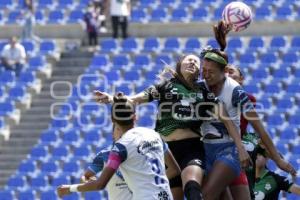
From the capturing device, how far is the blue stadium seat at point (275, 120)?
18.3 metres

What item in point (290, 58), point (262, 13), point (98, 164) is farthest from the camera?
point (262, 13)

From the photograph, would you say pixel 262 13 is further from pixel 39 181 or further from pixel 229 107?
pixel 229 107

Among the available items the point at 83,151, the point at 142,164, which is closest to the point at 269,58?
the point at 83,151

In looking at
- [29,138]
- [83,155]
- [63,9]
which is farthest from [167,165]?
[63,9]

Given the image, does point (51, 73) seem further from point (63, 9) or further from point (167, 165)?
point (167, 165)

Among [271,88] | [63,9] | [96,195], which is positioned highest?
[63,9]

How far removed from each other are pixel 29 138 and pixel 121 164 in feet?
43.2

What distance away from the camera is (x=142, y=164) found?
8.01 meters

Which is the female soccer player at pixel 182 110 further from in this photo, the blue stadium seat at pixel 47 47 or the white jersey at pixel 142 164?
the blue stadium seat at pixel 47 47

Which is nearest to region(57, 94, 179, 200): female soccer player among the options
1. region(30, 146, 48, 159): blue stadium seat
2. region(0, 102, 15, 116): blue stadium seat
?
region(30, 146, 48, 159): blue stadium seat

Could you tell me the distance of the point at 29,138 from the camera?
2100 cm

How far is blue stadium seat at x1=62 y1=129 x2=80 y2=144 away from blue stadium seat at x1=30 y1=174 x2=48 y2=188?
3.38 ft

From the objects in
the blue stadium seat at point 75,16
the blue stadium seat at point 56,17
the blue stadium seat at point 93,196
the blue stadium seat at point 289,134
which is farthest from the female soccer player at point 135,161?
the blue stadium seat at point 56,17

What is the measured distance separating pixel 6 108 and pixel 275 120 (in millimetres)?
6132
